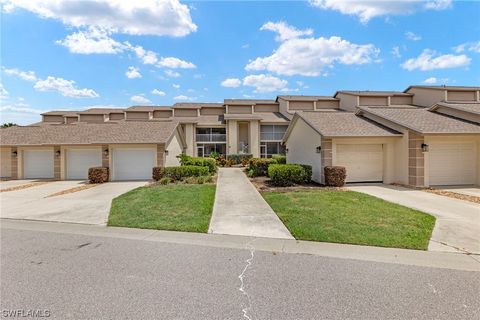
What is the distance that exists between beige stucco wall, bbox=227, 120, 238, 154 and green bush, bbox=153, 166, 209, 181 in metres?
13.0

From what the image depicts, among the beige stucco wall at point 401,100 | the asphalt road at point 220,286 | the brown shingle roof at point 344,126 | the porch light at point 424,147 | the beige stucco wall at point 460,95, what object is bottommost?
the asphalt road at point 220,286

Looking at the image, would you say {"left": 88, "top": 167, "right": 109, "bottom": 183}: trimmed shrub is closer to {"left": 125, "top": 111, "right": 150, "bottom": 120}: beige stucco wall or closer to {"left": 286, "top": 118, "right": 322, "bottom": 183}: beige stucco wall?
{"left": 286, "top": 118, "right": 322, "bottom": 183}: beige stucco wall

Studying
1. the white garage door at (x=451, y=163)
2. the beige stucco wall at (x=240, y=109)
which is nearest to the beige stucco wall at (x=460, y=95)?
the white garage door at (x=451, y=163)

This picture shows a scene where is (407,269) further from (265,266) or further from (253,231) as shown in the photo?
(253,231)

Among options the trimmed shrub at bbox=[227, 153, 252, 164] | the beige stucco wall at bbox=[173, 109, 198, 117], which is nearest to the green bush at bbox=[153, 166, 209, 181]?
the trimmed shrub at bbox=[227, 153, 252, 164]

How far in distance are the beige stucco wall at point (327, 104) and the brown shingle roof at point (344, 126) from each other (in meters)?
15.6

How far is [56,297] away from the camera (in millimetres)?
3273

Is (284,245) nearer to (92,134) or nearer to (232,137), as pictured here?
(92,134)

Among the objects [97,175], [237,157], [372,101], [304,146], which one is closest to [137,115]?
[237,157]

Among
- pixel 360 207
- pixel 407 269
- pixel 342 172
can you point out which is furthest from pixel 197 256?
pixel 342 172

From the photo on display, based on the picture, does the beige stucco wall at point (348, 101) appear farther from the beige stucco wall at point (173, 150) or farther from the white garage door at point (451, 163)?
the beige stucco wall at point (173, 150)

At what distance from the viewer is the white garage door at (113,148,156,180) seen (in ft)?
54.1

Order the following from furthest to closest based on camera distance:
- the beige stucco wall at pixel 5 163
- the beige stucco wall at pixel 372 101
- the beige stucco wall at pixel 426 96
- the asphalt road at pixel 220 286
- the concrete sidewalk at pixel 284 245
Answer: the beige stucco wall at pixel 372 101
the beige stucco wall at pixel 426 96
the beige stucco wall at pixel 5 163
the concrete sidewalk at pixel 284 245
the asphalt road at pixel 220 286

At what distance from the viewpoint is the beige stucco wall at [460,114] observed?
1300 cm
